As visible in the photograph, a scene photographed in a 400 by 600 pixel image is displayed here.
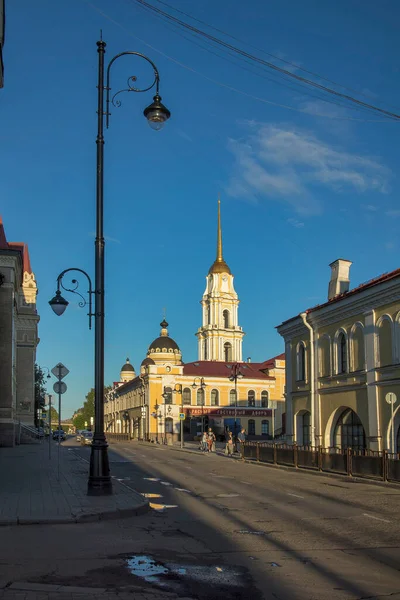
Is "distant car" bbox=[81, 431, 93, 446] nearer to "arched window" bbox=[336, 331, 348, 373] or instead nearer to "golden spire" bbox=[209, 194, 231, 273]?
"arched window" bbox=[336, 331, 348, 373]

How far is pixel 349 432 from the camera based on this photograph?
31.1 m

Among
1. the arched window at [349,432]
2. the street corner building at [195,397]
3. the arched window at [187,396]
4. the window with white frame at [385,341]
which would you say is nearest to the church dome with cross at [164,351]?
the street corner building at [195,397]

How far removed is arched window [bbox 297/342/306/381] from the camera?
35.5 metres

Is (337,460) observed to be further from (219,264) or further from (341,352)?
(219,264)

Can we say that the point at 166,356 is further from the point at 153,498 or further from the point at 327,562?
the point at 327,562

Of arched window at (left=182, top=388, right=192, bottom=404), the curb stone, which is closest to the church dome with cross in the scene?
arched window at (left=182, top=388, right=192, bottom=404)

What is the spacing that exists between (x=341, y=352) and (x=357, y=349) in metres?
1.62

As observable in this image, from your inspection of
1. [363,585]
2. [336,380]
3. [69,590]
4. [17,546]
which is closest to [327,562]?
[363,585]

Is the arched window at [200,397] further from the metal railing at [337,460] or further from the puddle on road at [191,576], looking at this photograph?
the puddle on road at [191,576]

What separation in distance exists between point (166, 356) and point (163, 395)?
7641mm

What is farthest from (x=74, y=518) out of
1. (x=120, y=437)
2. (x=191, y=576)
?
(x=120, y=437)

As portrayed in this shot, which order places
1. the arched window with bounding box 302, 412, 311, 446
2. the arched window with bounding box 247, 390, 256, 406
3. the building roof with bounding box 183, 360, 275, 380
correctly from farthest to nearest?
the arched window with bounding box 247, 390, 256, 406
the building roof with bounding box 183, 360, 275, 380
the arched window with bounding box 302, 412, 311, 446

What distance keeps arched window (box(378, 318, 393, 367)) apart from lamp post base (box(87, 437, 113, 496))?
15419 millimetres

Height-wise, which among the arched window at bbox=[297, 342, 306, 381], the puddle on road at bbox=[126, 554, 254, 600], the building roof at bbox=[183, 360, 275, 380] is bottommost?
the puddle on road at bbox=[126, 554, 254, 600]
